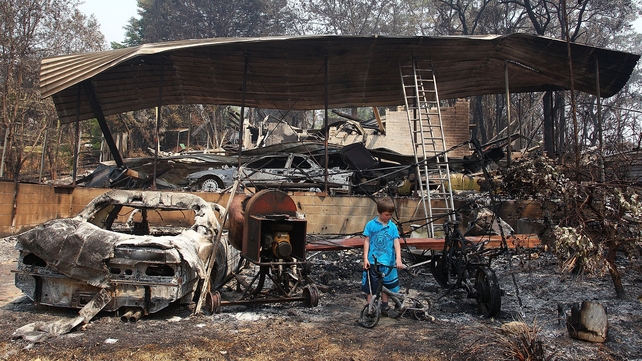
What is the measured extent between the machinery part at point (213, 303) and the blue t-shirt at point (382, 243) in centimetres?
181

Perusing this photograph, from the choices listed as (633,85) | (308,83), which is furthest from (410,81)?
(633,85)

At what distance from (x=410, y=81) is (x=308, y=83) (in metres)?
2.84

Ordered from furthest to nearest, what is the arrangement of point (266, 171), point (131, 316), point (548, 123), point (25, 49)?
point (25, 49)
point (548, 123)
point (266, 171)
point (131, 316)

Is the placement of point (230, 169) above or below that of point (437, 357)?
above

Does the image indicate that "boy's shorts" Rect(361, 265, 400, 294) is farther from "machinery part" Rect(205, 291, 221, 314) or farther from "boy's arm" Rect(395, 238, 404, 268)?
"machinery part" Rect(205, 291, 221, 314)

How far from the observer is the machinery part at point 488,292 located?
5184 mm

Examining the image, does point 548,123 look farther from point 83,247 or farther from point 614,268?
point 83,247

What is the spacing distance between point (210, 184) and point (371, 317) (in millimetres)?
10176

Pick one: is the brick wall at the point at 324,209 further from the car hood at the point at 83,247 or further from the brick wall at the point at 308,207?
the car hood at the point at 83,247

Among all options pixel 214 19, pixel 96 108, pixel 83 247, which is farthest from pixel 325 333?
pixel 214 19

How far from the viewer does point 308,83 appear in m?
12.7

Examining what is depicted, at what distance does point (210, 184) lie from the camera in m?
14.2

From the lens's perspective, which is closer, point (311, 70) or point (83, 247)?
point (83, 247)

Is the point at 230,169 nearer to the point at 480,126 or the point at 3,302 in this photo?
the point at 3,302
